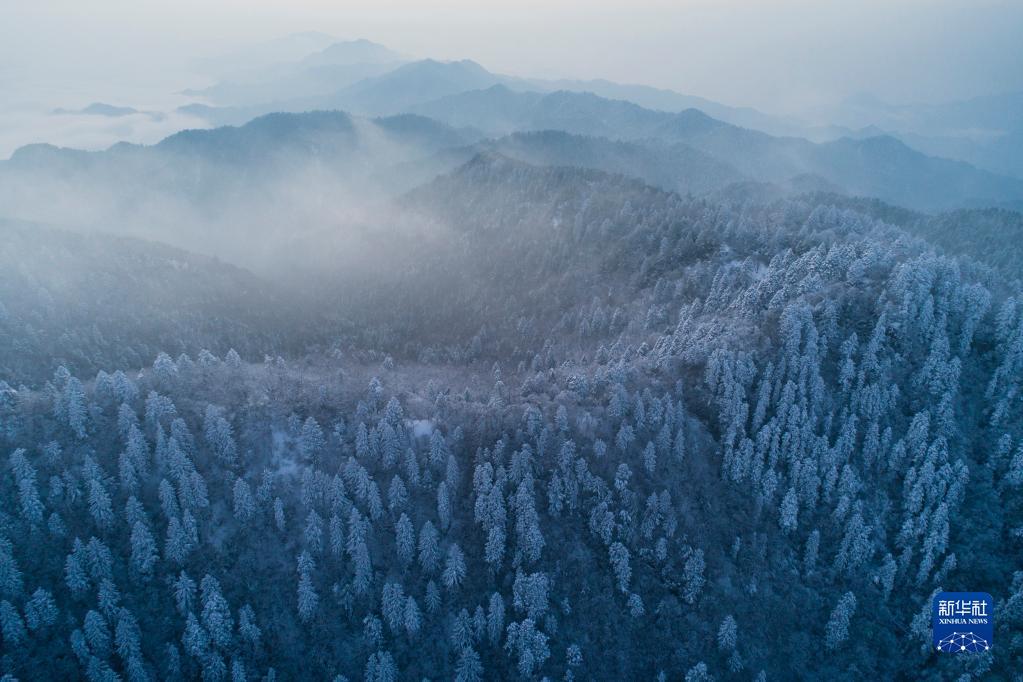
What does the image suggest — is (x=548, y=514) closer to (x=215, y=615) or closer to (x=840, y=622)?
(x=840, y=622)

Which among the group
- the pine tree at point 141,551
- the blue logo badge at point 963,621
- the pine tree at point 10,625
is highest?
the pine tree at point 141,551

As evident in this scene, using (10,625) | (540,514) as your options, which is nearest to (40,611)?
(10,625)

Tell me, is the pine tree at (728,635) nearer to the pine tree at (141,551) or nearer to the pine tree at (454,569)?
the pine tree at (454,569)

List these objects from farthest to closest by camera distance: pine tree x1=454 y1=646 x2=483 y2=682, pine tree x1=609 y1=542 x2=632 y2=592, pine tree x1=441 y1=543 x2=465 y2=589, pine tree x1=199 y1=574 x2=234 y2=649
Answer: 1. pine tree x1=609 y1=542 x2=632 y2=592
2. pine tree x1=441 y1=543 x2=465 y2=589
3. pine tree x1=454 y1=646 x2=483 y2=682
4. pine tree x1=199 y1=574 x2=234 y2=649

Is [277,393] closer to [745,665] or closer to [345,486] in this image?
[345,486]

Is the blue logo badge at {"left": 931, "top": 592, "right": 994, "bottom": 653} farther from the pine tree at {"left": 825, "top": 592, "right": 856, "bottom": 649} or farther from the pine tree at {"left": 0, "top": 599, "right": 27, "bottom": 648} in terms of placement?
the pine tree at {"left": 0, "top": 599, "right": 27, "bottom": 648}

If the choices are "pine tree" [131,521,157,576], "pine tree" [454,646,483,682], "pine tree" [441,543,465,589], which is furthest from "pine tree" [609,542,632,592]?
"pine tree" [131,521,157,576]

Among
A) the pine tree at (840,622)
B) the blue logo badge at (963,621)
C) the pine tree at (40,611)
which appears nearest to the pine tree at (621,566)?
the pine tree at (840,622)

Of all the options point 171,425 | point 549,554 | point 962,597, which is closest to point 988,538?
point 962,597
